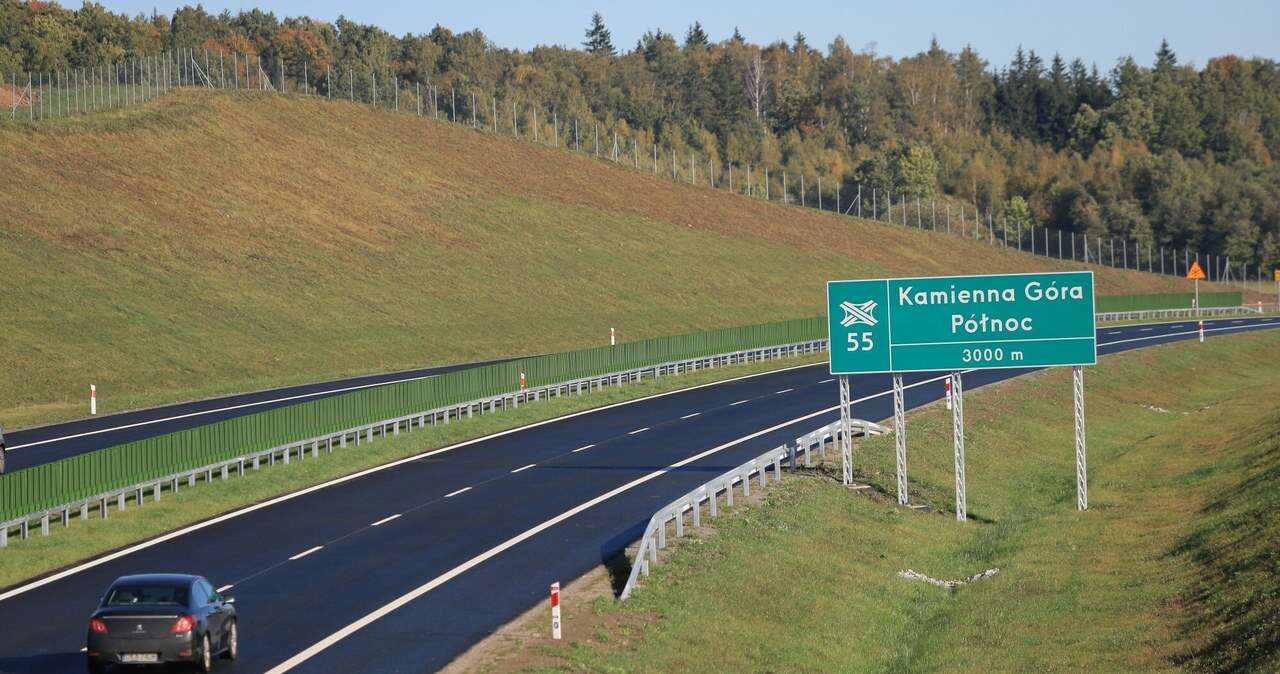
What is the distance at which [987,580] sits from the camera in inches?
1268

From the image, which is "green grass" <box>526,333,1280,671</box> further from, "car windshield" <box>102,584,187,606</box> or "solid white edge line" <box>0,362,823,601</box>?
"solid white edge line" <box>0,362,823,601</box>

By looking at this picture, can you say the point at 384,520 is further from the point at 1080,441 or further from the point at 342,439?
the point at 1080,441

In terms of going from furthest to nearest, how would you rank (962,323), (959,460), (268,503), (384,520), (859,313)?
(859,313) → (959,460) → (962,323) → (268,503) → (384,520)

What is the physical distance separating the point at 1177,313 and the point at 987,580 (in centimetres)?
9856

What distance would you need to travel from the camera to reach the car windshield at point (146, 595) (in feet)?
69.2

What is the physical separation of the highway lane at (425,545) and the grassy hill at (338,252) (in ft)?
69.0

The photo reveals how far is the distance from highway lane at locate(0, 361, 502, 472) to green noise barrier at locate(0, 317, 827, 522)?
5989mm

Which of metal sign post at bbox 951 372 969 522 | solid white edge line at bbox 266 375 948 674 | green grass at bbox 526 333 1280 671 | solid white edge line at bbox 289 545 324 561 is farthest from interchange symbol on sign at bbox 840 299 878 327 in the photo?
solid white edge line at bbox 289 545 324 561

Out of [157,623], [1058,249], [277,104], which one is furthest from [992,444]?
[1058,249]

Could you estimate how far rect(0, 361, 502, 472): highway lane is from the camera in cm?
4672

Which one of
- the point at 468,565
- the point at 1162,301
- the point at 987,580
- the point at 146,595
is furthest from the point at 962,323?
the point at 1162,301

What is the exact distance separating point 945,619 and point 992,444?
77.8 ft

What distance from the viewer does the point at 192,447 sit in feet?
129

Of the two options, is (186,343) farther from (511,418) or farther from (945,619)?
(945,619)
